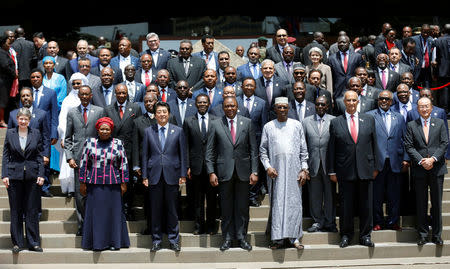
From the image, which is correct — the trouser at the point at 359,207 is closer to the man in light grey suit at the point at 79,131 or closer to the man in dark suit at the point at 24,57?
the man in light grey suit at the point at 79,131

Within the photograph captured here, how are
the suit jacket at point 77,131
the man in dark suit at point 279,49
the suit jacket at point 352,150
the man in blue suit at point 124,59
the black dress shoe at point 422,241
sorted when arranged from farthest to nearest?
1. the man in dark suit at point 279,49
2. the man in blue suit at point 124,59
3. the suit jacket at point 77,131
4. the black dress shoe at point 422,241
5. the suit jacket at point 352,150

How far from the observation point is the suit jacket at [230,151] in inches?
369

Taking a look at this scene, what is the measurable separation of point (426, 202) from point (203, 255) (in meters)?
3.10

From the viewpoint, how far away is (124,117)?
9.91 metres

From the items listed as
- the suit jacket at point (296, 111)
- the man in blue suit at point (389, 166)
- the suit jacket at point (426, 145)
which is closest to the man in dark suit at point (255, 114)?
the suit jacket at point (296, 111)

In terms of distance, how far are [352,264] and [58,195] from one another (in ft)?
15.0

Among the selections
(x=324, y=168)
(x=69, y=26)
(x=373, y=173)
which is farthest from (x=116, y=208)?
(x=69, y=26)

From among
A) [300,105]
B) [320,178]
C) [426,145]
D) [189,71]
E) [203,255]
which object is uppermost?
[189,71]

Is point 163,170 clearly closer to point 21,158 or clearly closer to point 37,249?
point 21,158

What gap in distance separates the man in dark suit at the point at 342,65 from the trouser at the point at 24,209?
5310 mm

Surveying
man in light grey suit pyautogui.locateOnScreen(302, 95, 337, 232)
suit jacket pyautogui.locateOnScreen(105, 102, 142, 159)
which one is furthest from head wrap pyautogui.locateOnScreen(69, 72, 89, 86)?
man in light grey suit pyautogui.locateOnScreen(302, 95, 337, 232)

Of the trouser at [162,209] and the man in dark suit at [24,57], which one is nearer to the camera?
the trouser at [162,209]

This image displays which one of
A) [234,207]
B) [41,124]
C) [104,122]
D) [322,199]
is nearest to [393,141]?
[322,199]

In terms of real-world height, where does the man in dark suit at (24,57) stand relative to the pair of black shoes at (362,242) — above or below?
above
